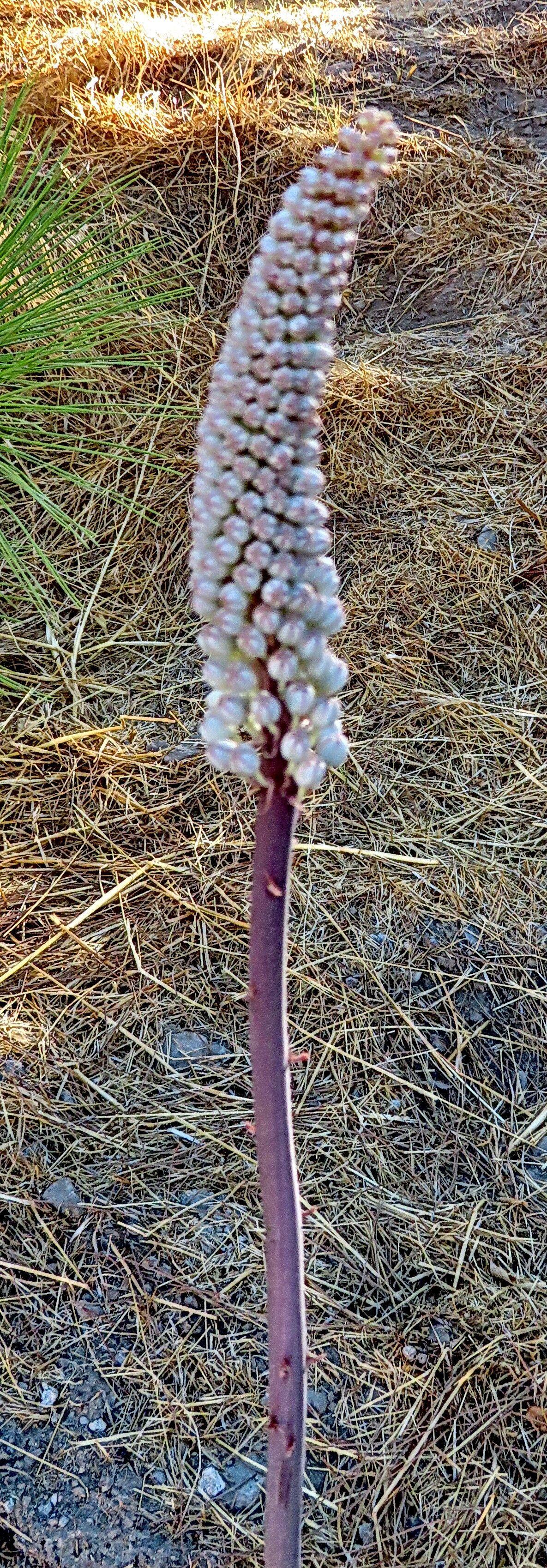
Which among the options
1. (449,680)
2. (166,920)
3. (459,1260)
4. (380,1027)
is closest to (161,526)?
(449,680)

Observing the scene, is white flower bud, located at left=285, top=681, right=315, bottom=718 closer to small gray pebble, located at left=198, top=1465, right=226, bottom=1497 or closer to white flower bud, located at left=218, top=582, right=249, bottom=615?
white flower bud, located at left=218, top=582, right=249, bottom=615

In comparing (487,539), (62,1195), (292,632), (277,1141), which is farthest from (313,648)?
(487,539)

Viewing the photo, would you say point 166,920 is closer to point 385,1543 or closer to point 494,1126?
point 494,1126

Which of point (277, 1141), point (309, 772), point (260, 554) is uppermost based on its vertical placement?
point (260, 554)

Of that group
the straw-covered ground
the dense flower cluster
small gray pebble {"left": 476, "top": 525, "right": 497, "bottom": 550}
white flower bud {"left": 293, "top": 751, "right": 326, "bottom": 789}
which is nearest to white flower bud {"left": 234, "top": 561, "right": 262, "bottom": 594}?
the dense flower cluster

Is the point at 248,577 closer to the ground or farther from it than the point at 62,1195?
farther from it

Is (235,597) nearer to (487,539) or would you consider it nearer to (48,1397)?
(48,1397)

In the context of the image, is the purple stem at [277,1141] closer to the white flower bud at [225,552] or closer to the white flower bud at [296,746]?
the white flower bud at [296,746]
